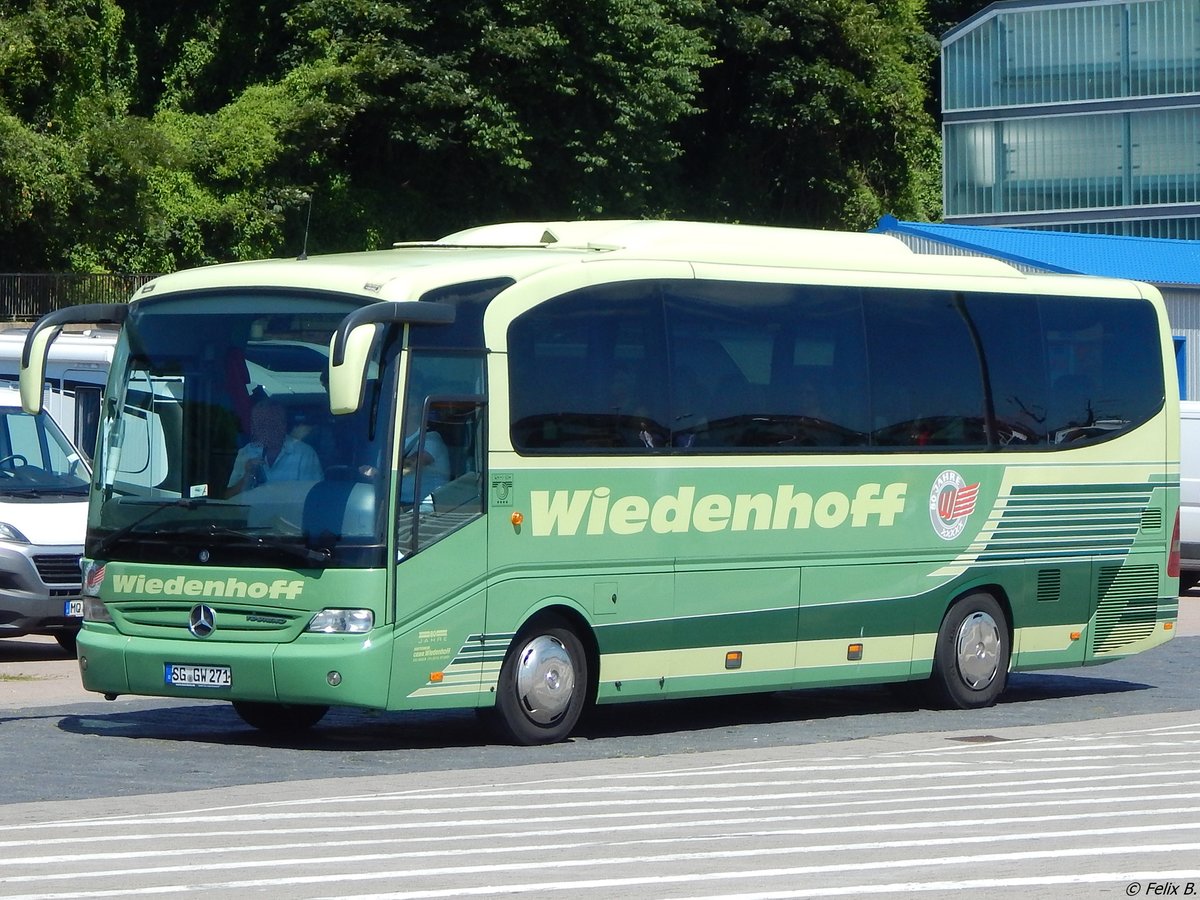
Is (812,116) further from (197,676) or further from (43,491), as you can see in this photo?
(197,676)

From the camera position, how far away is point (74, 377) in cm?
2659

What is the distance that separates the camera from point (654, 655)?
14.1 m

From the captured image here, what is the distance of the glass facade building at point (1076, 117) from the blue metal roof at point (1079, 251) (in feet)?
29.0

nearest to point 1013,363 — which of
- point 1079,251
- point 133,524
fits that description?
point 133,524

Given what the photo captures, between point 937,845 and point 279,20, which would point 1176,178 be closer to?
point 279,20

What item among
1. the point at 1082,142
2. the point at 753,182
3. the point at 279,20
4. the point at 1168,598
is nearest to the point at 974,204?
the point at 1082,142

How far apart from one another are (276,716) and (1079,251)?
3247 centimetres

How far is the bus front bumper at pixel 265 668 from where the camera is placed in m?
12.6

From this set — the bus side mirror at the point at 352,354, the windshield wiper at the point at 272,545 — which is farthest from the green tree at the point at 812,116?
the bus side mirror at the point at 352,354

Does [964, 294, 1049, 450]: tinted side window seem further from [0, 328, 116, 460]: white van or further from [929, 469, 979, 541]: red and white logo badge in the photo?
[0, 328, 116, 460]: white van

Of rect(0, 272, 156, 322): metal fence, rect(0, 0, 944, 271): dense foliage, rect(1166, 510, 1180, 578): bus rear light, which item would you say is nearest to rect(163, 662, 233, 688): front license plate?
rect(1166, 510, 1180, 578): bus rear light

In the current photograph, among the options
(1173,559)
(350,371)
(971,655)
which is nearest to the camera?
(350,371)

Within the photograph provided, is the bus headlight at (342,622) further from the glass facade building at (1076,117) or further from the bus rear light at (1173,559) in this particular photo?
the glass facade building at (1076,117)
